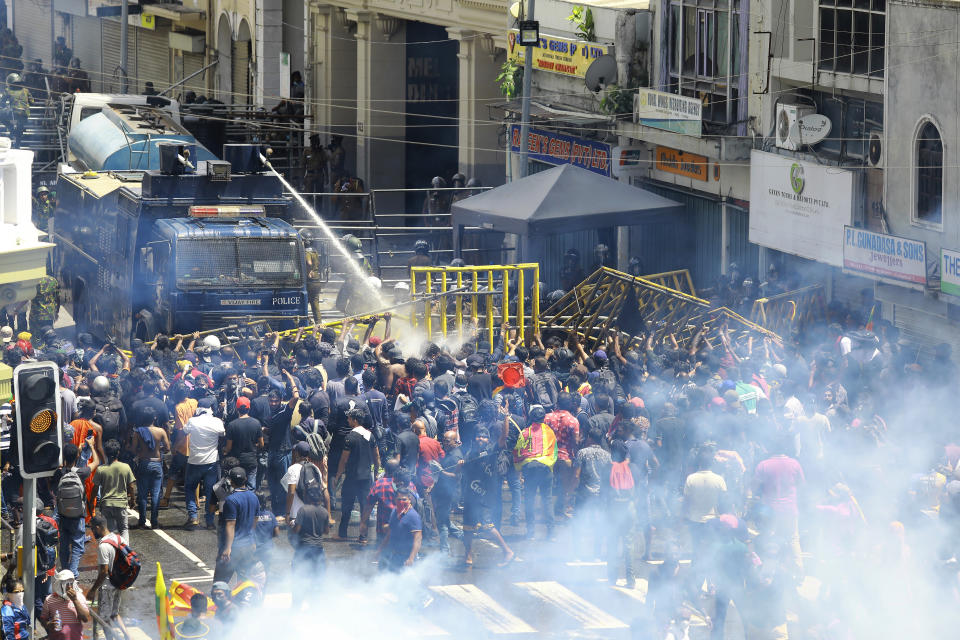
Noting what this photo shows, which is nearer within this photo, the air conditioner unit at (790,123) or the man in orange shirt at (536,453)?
the man in orange shirt at (536,453)

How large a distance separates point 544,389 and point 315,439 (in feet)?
9.40

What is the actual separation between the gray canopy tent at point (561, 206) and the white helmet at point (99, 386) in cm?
835

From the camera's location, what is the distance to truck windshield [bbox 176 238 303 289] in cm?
2012

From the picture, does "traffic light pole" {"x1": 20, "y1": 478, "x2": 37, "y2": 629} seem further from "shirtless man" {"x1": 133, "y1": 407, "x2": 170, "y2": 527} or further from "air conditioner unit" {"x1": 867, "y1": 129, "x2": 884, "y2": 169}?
"air conditioner unit" {"x1": 867, "y1": 129, "x2": 884, "y2": 169}

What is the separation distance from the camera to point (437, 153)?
40.3m

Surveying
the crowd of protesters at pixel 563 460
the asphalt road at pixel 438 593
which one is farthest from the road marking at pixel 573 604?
the crowd of protesters at pixel 563 460

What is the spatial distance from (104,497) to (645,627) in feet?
16.1

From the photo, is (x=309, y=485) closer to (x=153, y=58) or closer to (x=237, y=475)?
(x=237, y=475)

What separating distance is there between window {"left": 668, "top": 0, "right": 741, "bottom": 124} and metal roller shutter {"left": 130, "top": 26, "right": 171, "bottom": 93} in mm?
30512

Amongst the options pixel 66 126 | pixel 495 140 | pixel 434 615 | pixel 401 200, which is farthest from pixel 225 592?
pixel 401 200

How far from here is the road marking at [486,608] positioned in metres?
12.5

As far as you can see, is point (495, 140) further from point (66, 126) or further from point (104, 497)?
point (104, 497)

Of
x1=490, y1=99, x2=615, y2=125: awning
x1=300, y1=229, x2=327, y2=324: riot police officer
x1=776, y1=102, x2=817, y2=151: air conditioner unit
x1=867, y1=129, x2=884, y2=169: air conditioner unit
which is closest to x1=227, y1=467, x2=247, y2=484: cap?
x1=300, y1=229, x2=327, y2=324: riot police officer

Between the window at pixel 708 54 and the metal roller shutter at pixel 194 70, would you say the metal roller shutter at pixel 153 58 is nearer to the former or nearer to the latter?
the metal roller shutter at pixel 194 70
